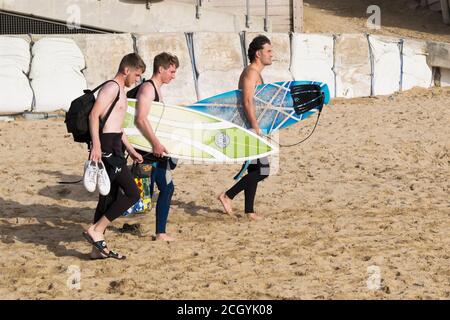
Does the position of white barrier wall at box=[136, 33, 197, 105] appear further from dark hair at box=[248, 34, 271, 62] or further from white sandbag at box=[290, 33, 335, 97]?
dark hair at box=[248, 34, 271, 62]

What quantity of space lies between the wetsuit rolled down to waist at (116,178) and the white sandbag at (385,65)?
8.83 meters

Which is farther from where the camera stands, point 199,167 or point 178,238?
point 199,167

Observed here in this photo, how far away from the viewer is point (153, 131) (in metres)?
8.30

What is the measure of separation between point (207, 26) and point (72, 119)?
10.7 metres

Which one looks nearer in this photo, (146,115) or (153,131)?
(146,115)

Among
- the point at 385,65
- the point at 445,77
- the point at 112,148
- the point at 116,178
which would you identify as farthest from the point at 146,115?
the point at 445,77

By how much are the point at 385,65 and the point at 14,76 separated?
593cm

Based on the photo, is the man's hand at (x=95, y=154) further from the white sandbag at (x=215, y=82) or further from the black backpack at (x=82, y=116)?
the white sandbag at (x=215, y=82)

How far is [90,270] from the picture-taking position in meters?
7.30

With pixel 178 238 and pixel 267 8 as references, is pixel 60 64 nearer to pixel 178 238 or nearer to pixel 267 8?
pixel 267 8

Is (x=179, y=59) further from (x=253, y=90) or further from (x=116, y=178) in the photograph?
(x=116, y=178)

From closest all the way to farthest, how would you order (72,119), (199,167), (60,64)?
1. (72,119)
2. (199,167)
3. (60,64)
